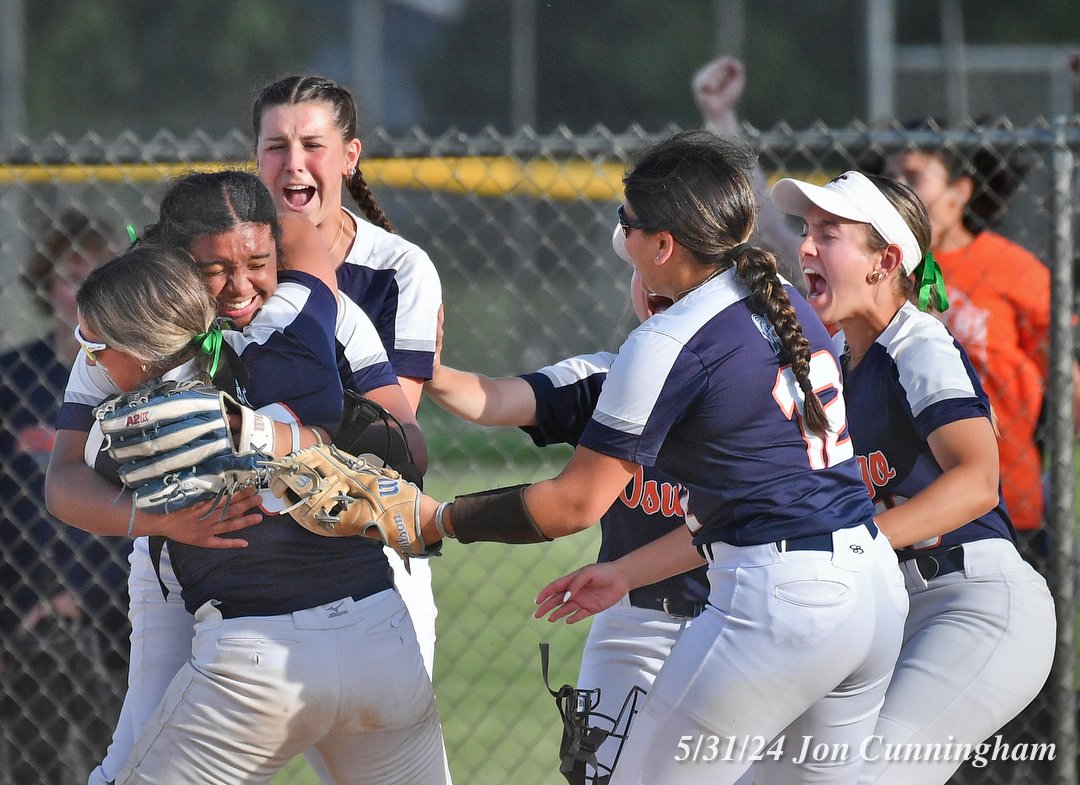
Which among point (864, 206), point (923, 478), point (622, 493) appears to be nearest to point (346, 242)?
point (622, 493)

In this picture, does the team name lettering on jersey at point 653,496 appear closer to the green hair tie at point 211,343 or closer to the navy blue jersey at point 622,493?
the navy blue jersey at point 622,493

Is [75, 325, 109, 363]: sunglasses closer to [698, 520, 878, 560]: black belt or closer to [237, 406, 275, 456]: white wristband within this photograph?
[237, 406, 275, 456]: white wristband

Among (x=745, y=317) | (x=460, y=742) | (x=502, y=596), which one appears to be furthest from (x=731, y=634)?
(x=502, y=596)

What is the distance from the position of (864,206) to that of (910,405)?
1.65ft

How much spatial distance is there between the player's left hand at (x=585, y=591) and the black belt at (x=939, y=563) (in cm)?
74

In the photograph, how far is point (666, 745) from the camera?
2.37m

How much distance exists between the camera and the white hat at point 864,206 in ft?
9.98

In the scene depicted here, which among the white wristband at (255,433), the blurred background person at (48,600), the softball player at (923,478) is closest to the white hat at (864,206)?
the softball player at (923,478)

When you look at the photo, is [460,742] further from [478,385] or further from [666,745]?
[666,745]

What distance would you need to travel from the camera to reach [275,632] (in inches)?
94.0

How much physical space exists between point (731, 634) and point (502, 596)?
4.70 metres

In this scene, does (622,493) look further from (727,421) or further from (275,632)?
(275,632)

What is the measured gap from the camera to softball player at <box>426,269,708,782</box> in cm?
300

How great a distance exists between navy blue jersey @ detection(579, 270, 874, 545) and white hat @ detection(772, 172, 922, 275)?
67 centimetres
